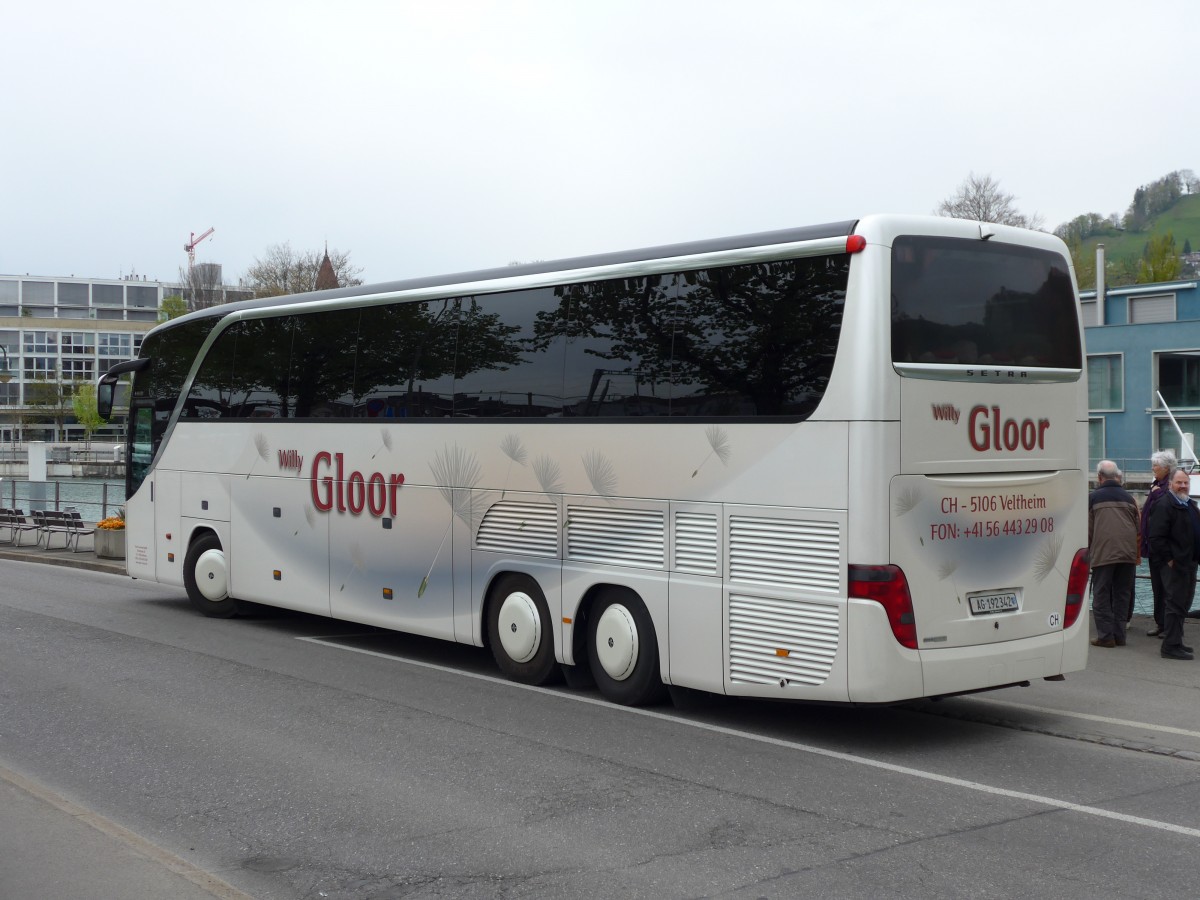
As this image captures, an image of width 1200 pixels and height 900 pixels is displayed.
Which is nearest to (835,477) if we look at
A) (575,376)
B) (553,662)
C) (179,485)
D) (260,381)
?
(575,376)

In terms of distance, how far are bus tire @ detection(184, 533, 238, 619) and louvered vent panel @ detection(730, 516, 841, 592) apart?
8.25 meters

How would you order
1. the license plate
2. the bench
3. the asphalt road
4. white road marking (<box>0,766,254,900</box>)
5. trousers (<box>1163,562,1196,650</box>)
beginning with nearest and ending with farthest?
white road marking (<box>0,766,254,900</box>) < the asphalt road < the license plate < trousers (<box>1163,562,1196,650</box>) < the bench

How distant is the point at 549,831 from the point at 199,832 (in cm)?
181

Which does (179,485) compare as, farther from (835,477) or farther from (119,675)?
(835,477)

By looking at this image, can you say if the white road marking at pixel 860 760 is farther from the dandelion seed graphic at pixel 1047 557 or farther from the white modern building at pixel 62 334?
the white modern building at pixel 62 334

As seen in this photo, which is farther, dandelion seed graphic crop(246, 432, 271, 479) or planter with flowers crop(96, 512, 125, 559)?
planter with flowers crop(96, 512, 125, 559)

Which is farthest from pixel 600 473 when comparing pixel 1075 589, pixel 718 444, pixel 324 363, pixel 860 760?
pixel 324 363

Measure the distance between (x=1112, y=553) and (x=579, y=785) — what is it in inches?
288

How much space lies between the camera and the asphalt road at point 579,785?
5926mm

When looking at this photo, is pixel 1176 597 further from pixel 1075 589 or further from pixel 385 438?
pixel 385 438

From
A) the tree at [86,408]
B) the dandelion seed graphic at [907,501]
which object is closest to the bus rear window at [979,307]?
the dandelion seed graphic at [907,501]

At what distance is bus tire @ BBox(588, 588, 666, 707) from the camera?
32.5ft

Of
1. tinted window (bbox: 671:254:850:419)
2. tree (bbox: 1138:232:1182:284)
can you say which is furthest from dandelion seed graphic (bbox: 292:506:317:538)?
tree (bbox: 1138:232:1182:284)

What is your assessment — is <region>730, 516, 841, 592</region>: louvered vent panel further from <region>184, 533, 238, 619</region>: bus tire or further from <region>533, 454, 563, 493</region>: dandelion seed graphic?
<region>184, 533, 238, 619</region>: bus tire
